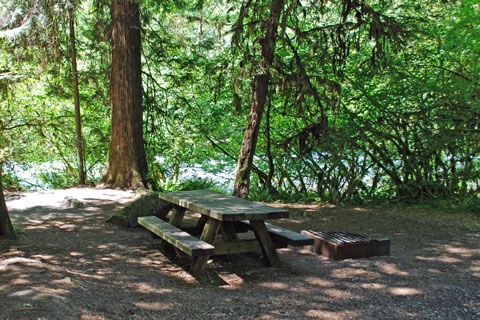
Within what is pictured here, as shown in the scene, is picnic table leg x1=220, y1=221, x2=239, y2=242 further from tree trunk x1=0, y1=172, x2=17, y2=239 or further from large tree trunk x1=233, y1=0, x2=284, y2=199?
large tree trunk x1=233, y1=0, x2=284, y2=199

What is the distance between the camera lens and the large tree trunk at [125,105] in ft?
29.5

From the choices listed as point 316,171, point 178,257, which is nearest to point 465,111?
point 316,171

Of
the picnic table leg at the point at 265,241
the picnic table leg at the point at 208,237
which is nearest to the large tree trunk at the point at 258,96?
the picnic table leg at the point at 265,241

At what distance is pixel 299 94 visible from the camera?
7.76m

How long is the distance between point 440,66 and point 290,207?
13.3ft

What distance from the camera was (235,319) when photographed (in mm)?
3240

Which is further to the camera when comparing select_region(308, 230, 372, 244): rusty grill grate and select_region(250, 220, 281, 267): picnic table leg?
select_region(308, 230, 372, 244): rusty grill grate

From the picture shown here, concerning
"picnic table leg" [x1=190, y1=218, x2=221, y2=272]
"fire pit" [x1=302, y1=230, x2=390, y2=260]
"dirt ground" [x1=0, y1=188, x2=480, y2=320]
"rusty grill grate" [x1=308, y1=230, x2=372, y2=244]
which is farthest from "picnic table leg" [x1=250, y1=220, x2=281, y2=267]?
"rusty grill grate" [x1=308, y1=230, x2=372, y2=244]

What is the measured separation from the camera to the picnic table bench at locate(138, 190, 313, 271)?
13.4 feet

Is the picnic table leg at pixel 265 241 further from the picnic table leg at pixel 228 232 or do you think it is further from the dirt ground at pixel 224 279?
the picnic table leg at pixel 228 232

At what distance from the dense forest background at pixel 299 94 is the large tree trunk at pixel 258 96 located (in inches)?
1.6

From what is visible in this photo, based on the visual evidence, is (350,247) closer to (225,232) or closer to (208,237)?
(225,232)

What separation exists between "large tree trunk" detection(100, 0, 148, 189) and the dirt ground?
240cm

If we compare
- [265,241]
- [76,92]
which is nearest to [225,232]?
[265,241]
